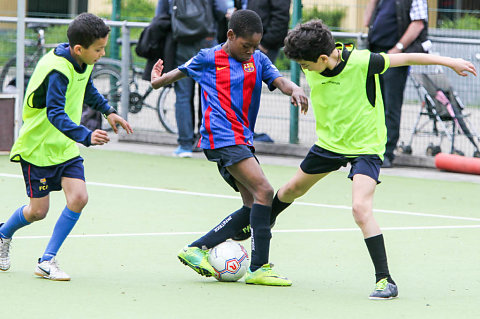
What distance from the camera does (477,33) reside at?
19500 mm

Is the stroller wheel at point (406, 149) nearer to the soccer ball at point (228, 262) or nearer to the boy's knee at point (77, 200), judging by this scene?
the soccer ball at point (228, 262)

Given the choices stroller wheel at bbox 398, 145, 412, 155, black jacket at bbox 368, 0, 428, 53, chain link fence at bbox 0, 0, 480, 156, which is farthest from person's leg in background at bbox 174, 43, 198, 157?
stroller wheel at bbox 398, 145, 412, 155

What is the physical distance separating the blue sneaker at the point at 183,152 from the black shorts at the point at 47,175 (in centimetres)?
584

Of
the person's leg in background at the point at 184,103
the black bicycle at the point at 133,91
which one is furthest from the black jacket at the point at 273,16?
the black bicycle at the point at 133,91

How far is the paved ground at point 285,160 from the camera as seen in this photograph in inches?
429

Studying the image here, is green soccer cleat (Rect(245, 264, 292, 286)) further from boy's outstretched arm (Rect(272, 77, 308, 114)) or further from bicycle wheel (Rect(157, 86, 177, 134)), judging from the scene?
bicycle wheel (Rect(157, 86, 177, 134))

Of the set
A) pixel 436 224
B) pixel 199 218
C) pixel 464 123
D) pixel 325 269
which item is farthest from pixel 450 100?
pixel 325 269

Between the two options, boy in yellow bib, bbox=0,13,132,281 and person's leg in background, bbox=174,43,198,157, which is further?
person's leg in background, bbox=174,43,198,157

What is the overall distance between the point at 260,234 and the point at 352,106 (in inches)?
37.2

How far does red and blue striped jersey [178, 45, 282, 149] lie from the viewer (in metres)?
6.03

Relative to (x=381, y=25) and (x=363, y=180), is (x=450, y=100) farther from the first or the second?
(x=363, y=180)

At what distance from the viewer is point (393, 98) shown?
11.2 m

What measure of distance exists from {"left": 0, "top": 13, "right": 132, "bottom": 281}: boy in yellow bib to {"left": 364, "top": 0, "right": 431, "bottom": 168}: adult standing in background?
5.40 metres

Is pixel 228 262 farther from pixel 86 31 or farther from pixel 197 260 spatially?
pixel 86 31
